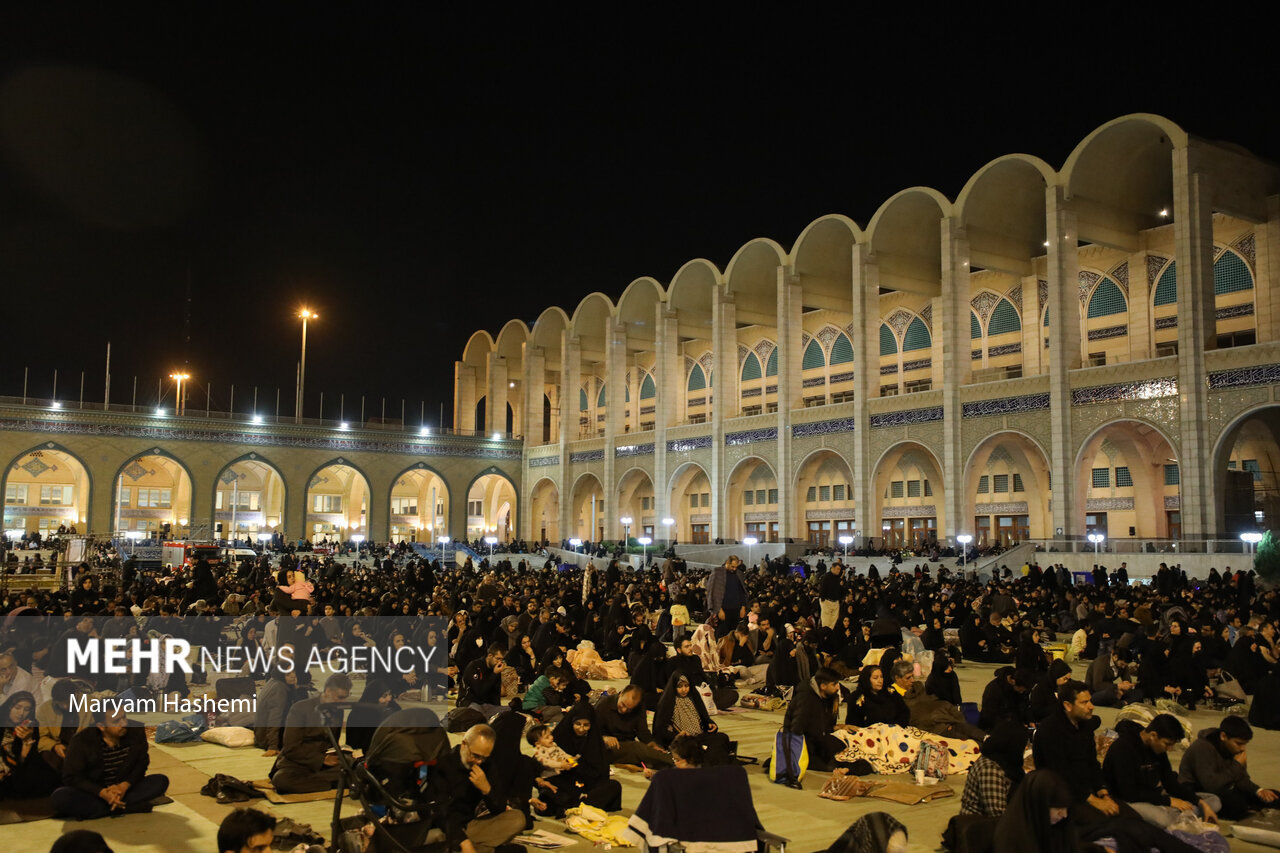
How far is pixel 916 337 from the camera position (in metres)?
32.4

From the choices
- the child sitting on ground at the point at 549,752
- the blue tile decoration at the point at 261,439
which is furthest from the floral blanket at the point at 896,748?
the blue tile decoration at the point at 261,439

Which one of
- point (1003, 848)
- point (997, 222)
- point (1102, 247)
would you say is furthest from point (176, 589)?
point (1102, 247)

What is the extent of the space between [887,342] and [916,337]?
1275 millimetres

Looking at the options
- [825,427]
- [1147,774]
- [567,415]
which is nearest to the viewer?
[1147,774]

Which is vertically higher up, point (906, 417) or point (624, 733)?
point (906, 417)

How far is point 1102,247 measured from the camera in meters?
27.2

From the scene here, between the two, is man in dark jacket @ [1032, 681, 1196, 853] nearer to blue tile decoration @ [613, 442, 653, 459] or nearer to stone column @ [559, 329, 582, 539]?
blue tile decoration @ [613, 442, 653, 459]

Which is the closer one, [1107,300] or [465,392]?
[1107,300]

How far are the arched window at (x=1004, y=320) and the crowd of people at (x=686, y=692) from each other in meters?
14.5

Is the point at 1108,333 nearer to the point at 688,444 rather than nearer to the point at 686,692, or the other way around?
the point at 688,444

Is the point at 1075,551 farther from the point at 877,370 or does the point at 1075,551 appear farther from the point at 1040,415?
the point at 877,370

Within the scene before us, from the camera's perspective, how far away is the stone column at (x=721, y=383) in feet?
109

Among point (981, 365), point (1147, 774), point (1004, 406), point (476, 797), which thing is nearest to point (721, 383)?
point (981, 365)

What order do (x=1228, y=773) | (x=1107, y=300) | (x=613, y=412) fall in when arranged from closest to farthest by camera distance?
(x=1228, y=773)
(x=1107, y=300)
(x=613, y=412)
